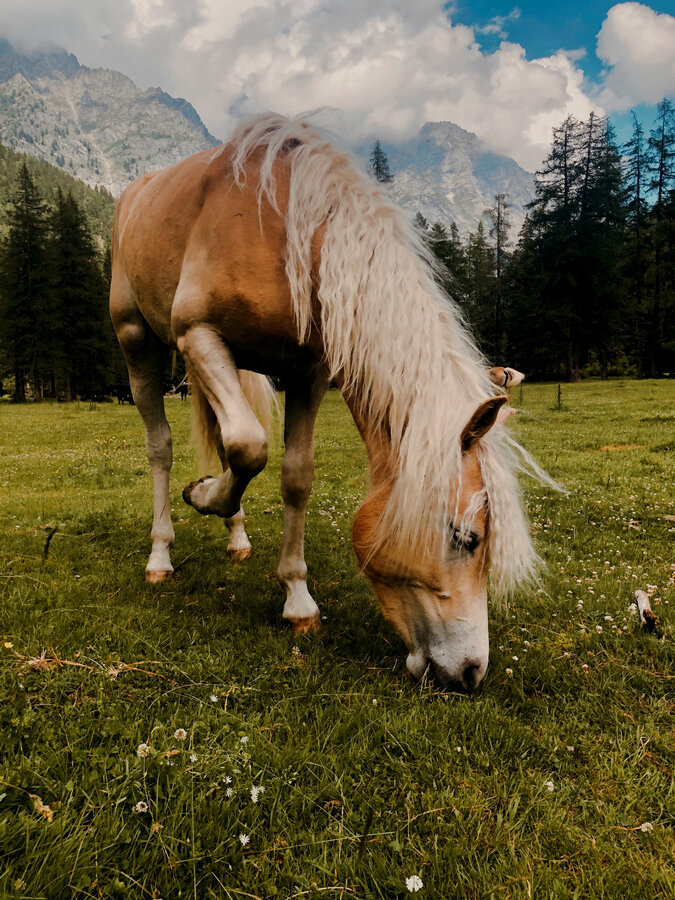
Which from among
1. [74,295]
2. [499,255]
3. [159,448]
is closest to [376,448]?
[159,448]

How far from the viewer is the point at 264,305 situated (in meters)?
3.21

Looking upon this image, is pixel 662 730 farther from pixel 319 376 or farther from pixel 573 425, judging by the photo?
pixel 573 425

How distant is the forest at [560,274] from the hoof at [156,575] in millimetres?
41486

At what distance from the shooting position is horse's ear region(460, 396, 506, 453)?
2.34 metres

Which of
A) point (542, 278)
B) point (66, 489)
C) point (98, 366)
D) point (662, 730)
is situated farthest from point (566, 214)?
point (662, 730)

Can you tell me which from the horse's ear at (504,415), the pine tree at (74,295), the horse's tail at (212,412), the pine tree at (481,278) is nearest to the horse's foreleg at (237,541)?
the horse's tail at (212,412)

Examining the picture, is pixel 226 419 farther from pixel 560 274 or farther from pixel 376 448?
pixel 560 274

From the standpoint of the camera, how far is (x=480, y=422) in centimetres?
248

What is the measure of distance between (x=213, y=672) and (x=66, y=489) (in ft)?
24.9

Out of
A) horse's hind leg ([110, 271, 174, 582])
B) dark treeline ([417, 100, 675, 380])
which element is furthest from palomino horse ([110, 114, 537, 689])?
dark treeline ([417, 100, 675, 380])

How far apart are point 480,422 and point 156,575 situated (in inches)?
133

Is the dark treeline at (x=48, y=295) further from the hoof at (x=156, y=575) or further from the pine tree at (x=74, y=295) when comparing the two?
the hoof at (x=156, y=575)

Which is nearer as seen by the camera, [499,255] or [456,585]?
[456,585]

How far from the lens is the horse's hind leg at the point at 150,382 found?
4.96 metres
